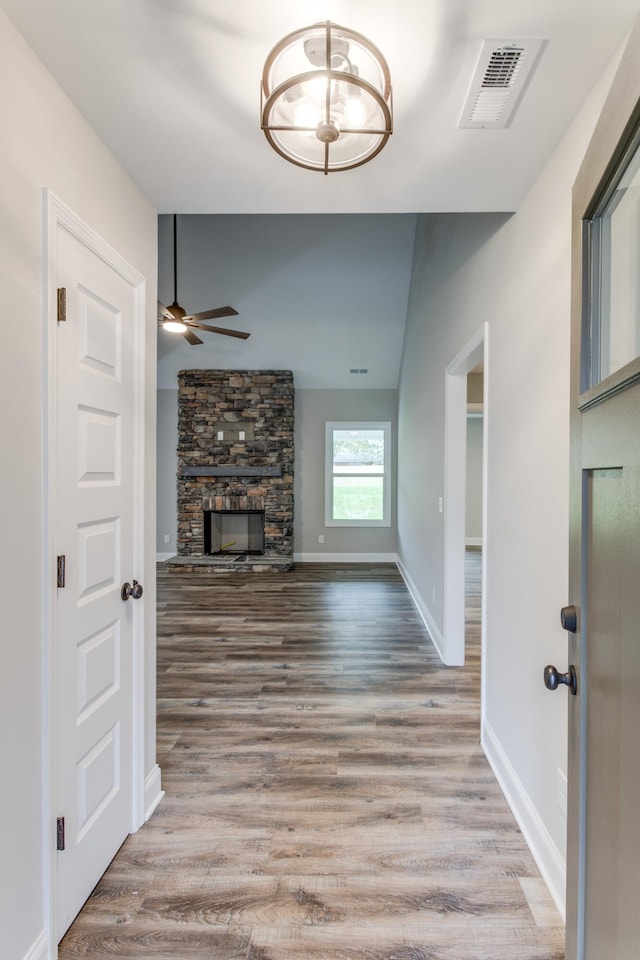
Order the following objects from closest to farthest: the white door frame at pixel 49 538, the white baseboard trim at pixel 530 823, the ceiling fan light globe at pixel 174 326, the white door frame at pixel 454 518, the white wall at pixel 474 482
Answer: the white door frame at pixel 49 538 → the white baseboard trim at pixel 530 823 → the white door frame at pixel 454 518 → the ceiling fan light globe at pixel 174 326 → the white wall at pixel 474 482

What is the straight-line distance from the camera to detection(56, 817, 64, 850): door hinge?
1356 mm

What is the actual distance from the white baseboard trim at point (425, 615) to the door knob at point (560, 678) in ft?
8.48

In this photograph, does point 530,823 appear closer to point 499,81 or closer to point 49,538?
point 49,538

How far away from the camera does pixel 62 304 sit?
1354 millimetres

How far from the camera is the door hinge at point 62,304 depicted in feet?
4.42

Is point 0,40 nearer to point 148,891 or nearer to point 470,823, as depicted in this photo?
point 148,891

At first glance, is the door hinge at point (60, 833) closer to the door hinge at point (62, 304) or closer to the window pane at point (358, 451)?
the door hinge at point (62, 304)

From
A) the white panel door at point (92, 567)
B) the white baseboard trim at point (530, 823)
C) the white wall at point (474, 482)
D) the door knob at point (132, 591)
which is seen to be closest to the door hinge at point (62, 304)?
the white panel door at point (92, 567)

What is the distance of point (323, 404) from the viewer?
755 cm

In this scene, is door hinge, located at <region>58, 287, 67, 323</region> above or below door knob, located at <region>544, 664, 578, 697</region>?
above

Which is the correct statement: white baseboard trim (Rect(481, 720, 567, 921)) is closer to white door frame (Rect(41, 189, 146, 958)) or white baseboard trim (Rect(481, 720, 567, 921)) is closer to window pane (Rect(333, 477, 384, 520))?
white door frame (Rect(41, 189, 146, 958))

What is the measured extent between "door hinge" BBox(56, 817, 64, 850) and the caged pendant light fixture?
6.17 ft

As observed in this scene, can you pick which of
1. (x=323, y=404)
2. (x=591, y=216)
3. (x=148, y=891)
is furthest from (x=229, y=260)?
(x=148, y=891)

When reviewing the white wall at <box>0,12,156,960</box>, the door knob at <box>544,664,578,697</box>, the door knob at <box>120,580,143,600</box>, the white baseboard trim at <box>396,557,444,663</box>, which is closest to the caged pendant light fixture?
the white wall at <box>0,12,156,960</box>
